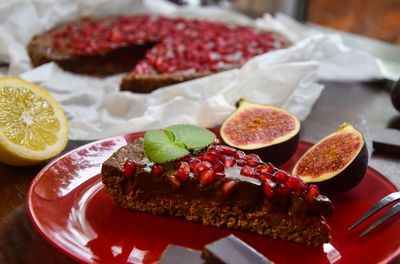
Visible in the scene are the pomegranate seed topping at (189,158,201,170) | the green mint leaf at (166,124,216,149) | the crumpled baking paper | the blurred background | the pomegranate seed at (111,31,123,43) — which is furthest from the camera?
the blurred background

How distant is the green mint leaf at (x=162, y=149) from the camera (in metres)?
1.72

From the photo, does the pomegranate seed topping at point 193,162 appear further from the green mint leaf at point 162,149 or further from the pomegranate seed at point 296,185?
the pomegranate seed at point 296,185

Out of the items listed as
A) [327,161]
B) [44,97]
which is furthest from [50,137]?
[327,161]

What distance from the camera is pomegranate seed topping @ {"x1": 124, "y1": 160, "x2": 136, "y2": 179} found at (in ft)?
5.77

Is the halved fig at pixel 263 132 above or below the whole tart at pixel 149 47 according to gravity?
above

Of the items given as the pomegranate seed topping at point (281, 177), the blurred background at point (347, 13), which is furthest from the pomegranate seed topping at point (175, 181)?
the blurred background at point (347, 13)

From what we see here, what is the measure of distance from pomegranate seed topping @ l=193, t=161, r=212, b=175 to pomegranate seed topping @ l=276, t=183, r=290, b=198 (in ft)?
0.88

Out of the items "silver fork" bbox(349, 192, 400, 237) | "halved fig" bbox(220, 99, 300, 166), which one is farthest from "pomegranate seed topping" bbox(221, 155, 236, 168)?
"silver fork" bbox(349, 192, 400, 237)

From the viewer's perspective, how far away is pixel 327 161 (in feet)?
6.52

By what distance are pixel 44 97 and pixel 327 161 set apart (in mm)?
1402

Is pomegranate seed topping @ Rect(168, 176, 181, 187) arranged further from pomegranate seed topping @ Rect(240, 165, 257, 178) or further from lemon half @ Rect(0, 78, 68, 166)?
lemon half @ Rect(0, 78, 68, 166)

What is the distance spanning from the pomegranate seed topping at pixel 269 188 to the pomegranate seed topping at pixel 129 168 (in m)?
0.52

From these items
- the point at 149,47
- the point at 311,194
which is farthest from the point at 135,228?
the point at 149,47

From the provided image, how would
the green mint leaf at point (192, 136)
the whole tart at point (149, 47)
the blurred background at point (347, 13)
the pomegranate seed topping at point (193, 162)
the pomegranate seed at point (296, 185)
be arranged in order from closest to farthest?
the pomegranate seed at point (296, 185), the pomegranate seed topping at point (193, 162), the green mint leaf at point (192, 136), the whole tart at point (149, 47), the blurred background at point (347, 13)
